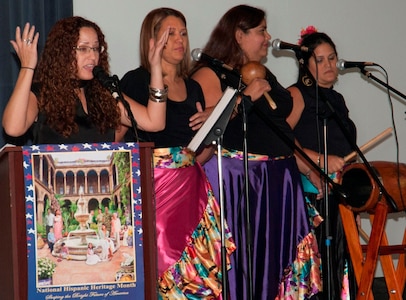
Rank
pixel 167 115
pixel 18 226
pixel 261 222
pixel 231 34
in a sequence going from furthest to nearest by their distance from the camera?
pixel 231 34 < pixel 261 222 < pixel 167 115 < pixel 18 226

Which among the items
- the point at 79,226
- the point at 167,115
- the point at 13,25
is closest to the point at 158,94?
the point at 167,115

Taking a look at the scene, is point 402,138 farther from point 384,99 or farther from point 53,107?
point 53,107

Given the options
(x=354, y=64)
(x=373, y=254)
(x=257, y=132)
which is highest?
(x=354, y=64)

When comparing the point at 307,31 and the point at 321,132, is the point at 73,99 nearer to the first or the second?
the point at 321,132

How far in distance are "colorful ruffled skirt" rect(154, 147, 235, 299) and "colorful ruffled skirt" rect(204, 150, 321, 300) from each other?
0.42 m

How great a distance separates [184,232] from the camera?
3330 millimetres

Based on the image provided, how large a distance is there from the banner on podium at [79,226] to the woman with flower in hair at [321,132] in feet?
6.17

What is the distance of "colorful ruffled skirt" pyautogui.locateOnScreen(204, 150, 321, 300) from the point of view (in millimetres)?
3857

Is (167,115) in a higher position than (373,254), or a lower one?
higher

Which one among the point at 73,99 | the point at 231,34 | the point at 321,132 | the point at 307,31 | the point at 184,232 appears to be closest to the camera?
the point at 73,99

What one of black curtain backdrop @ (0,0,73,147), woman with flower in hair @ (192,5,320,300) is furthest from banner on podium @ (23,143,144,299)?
black curtain backdrop @ (0,0,73,147)

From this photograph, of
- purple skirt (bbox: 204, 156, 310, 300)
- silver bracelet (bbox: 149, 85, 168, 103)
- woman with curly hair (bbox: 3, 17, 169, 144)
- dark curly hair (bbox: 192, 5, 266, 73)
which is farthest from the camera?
dark curly hair (bbox: 192, 5, 266, 73)

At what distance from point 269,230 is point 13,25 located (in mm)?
1641

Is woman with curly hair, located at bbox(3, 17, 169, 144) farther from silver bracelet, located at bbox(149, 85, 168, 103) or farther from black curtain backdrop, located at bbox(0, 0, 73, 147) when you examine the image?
black curtain backdrop, located at bbox(0, 0, 73, 147)
